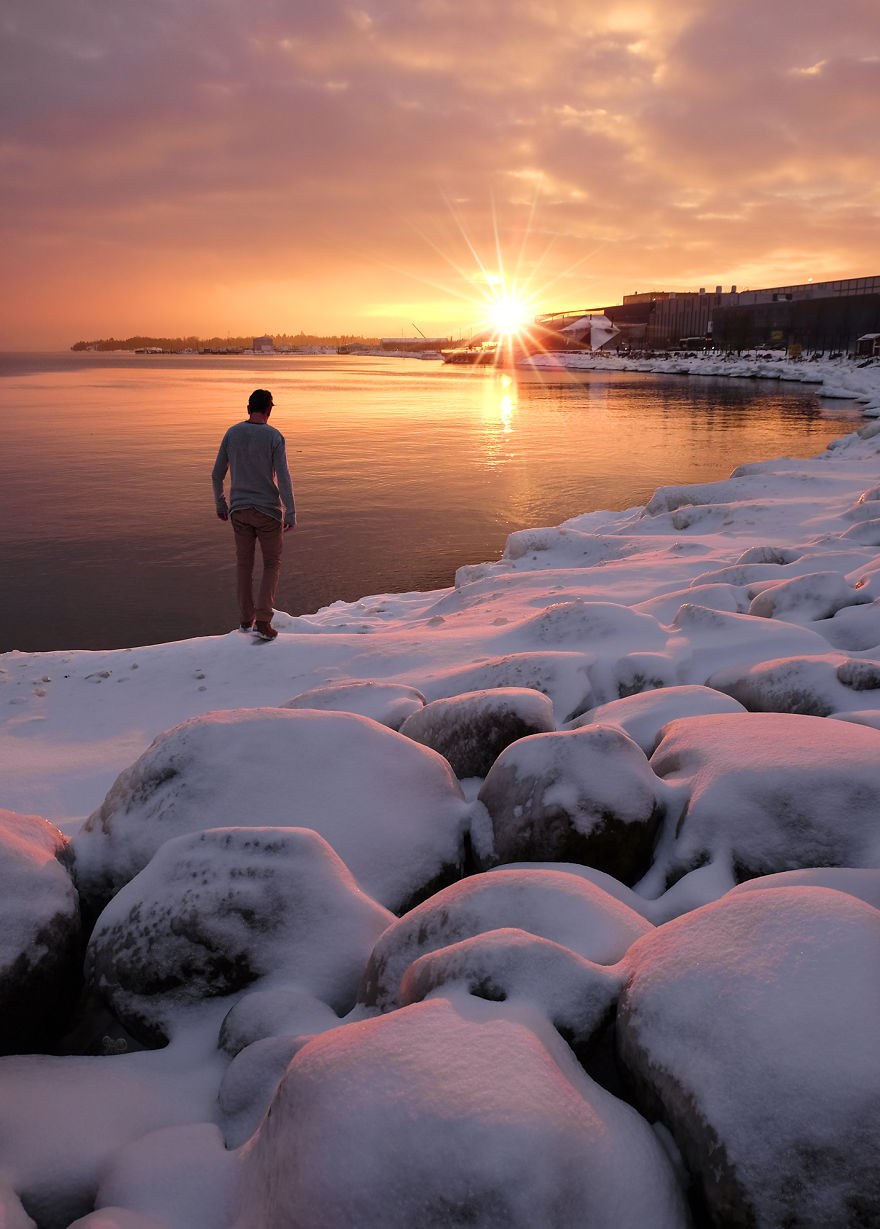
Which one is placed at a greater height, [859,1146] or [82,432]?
[82,432]

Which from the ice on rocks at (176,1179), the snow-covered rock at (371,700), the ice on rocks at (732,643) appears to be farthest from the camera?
the ice on rocks at (732,643)

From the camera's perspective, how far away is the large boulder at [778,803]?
283 cm

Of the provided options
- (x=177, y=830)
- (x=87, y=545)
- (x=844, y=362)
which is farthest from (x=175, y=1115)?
(x=844, y=362)

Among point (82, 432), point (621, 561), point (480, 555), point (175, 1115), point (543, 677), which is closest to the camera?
point (175, 1115)

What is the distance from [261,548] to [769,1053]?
6200 mm

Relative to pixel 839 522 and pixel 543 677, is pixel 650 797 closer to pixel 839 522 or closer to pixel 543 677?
pixel 543 677

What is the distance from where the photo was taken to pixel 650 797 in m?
3.16

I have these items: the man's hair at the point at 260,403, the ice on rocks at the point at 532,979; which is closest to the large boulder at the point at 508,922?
the ice on rocks at the point at 532,979

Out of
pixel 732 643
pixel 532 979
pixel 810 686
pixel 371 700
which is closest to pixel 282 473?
pixel 371 700

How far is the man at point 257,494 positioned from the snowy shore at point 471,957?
2.62 m

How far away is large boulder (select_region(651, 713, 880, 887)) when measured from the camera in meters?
2.83

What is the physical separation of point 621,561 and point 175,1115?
7.88 m

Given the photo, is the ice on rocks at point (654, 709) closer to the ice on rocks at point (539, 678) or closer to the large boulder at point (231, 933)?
the ice on rocks at point (539, 678)

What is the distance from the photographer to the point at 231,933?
2.74m
